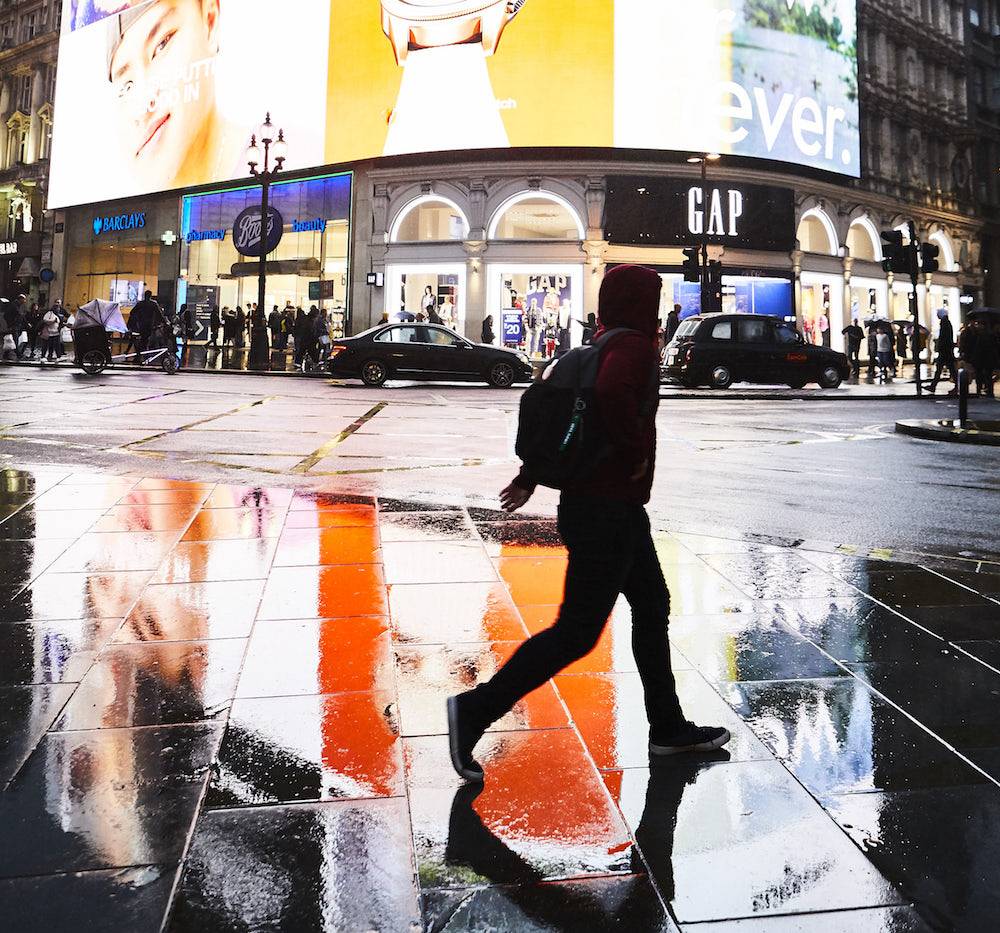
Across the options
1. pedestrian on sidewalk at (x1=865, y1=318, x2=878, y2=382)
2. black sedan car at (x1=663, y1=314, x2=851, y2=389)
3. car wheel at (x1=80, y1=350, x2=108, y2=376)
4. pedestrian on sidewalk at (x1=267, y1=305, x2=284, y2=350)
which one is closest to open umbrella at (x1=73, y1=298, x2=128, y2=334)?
car wheel at (x1=80, y1=350, x2=108, y2=376)

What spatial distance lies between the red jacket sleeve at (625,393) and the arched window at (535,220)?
106ft

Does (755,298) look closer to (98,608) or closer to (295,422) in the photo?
(295,422)

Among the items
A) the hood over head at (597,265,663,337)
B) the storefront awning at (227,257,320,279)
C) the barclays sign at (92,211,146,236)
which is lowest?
the hood over head at (597,265,663,337)

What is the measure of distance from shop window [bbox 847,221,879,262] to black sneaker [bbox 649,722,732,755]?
40357 mm

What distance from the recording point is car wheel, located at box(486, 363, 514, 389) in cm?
2234

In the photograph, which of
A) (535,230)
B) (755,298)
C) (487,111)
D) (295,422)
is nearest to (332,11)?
(487,111)

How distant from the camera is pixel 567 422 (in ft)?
8.80

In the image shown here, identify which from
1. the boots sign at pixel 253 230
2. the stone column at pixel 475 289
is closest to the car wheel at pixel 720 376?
the stone column at pixel 475 289

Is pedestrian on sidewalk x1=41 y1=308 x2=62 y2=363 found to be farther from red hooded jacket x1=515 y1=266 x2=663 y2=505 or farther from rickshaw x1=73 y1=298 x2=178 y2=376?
red hooded jacket x1=515 y1=266 x2=663 y2=505

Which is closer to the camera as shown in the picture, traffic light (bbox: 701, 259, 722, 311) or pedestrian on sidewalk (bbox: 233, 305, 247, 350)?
traffic light (bbox: 701, 259, 722, 311)

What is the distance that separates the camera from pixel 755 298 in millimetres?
35469

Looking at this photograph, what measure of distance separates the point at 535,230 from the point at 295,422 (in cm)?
2322

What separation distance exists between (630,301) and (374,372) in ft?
64.0

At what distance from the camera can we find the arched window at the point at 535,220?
34.2 m
